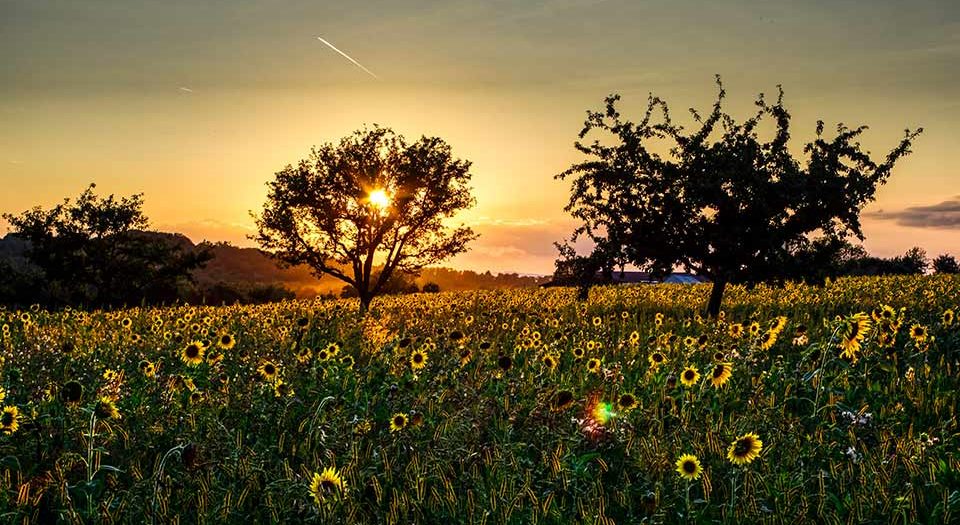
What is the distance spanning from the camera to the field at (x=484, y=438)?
4.94 metres

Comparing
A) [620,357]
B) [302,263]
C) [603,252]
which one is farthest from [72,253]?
[620,357]

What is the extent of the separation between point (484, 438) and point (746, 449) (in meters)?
2.42

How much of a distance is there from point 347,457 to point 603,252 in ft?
55.5

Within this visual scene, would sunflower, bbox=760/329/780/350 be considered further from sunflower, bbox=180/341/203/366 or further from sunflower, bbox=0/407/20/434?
sunflower, bbox=0/407/20/434

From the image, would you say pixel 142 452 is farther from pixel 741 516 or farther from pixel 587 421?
pixel 741 516

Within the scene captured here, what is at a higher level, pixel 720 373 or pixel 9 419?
pixel 720 373

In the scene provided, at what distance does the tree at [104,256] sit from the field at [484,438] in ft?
156

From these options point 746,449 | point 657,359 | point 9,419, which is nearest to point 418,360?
point 657,359

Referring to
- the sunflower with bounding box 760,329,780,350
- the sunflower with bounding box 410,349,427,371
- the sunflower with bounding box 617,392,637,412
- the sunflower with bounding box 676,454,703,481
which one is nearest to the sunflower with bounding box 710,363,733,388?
the sunflower with bounding box 617,392,637,412

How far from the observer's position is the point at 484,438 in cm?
685

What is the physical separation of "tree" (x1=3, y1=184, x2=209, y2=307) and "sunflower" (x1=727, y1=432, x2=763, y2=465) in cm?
5390

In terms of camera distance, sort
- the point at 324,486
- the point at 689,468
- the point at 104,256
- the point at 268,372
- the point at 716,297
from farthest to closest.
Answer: the point at 104,256
the point at 716,297
the point at 268,372
the point at 689,468
the point at 324,486

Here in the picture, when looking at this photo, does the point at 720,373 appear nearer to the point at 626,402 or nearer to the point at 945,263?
the point at 626,402

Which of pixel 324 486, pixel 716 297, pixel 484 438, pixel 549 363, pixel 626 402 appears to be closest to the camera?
pixel 324 486
